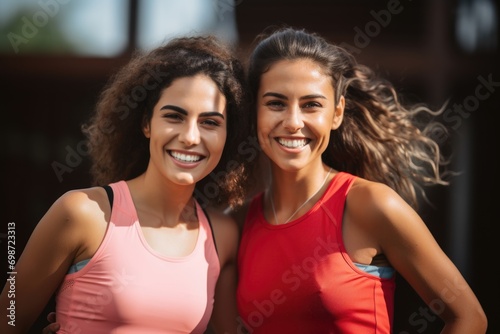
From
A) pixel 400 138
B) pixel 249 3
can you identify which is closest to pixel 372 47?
pixel 249 3

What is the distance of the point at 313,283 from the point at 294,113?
0.61 meters

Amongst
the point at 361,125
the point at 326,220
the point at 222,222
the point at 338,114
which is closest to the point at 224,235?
the point at 222,222

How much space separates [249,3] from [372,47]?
3.27 ft

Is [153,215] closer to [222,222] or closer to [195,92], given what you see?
[222,222]

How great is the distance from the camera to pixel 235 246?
96.6 inches

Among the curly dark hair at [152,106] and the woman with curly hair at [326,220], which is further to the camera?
the curly dark hair at [152,106]

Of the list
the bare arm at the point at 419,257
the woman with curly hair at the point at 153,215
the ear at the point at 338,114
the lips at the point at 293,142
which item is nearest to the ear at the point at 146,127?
the woman with curly hair at the point at 153,215

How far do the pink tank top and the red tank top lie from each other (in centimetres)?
21

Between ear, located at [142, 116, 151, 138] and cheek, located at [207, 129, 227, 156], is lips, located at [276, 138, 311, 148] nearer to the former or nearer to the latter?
cheek, located at [207, 129, 227, 156]

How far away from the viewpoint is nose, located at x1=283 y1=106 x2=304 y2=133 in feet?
7.40

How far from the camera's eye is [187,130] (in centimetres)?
221

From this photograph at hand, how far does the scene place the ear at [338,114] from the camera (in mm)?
2463

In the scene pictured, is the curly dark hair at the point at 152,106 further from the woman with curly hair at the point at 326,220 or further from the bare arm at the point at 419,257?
the bare arm at the point at 419,257

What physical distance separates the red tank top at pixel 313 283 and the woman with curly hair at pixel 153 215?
0.52 feet
